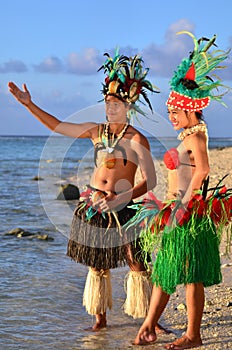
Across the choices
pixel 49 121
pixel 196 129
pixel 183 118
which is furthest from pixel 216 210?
pixel 49 121

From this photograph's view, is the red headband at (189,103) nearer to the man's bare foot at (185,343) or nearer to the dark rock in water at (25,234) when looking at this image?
the man's bare foot at (185,343)

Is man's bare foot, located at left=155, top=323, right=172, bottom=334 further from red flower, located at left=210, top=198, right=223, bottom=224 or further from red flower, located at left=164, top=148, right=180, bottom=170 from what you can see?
red flower, located at left=164, top=148, right=180, bottom=170

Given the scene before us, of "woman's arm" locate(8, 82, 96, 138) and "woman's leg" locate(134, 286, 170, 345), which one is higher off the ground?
"woman's arm" locate(8, 82, 96, 138)

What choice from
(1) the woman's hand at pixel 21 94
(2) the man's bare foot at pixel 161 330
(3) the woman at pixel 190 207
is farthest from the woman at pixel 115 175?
(3) the woman at pixel 190 207

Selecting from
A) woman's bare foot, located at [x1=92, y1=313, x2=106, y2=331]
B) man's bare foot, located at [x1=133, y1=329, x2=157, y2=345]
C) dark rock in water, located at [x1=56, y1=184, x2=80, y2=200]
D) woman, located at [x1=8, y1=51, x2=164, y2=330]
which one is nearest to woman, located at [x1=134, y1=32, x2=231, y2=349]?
man's bare foot, located at [x1=133, y1=329, x2=157, y2=345]

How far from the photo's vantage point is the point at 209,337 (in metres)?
4.52

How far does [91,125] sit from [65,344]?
1663 millimetres

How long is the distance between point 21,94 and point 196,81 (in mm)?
1291

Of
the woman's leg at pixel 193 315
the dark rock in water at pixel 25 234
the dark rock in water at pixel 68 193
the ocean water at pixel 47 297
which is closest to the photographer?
the woman's leg at pixel 193 315

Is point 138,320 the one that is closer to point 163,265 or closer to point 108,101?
point 163,265

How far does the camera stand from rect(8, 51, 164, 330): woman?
4582mm

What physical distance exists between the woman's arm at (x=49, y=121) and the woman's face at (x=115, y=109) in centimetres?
18

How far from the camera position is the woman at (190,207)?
13.4ft

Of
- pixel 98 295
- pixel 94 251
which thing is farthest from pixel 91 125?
pixel 98 295
